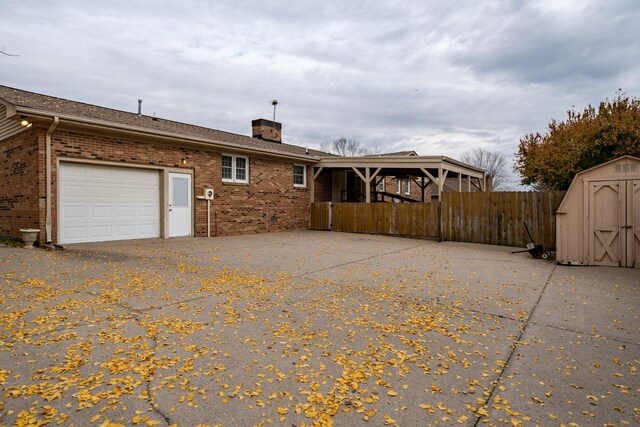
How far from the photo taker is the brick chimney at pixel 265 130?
64.5 feet

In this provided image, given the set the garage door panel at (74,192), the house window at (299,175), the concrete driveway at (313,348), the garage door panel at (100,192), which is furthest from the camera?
the house window at (299,175)

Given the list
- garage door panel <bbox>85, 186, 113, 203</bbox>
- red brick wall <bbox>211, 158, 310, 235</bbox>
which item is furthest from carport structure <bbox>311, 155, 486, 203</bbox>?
garage door panel <bbox>85, 186, 113, 203</bbox>

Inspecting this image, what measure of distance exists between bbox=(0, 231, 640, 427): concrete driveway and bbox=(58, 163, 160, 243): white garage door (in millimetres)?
3181

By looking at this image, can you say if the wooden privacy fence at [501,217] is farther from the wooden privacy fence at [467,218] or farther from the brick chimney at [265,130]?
the brick chimney at [265,130]

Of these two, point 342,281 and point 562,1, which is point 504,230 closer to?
point 562,1

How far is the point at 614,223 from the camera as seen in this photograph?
7.65 m

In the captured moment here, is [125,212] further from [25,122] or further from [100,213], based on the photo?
[25,122]

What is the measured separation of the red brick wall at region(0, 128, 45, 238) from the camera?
9023mm

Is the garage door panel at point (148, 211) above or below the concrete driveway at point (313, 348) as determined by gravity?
above

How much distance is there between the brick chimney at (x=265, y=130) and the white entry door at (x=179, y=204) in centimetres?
810

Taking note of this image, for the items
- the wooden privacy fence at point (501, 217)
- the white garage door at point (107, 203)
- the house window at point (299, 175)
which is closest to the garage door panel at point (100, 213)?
the white garage door at point (107, 203)

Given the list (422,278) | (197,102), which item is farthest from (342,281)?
(197,102)

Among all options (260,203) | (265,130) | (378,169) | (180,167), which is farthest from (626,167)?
(265,130)

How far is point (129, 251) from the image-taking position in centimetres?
891
